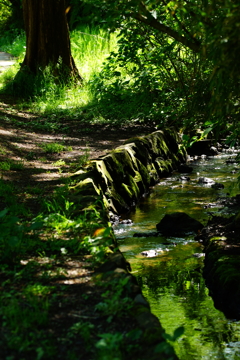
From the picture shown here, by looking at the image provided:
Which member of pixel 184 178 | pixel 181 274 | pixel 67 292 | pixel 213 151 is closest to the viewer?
pixel 67 292

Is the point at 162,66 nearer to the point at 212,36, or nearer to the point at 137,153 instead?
the point at 137,153

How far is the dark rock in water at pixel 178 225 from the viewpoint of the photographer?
270 inches

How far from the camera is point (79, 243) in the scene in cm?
463

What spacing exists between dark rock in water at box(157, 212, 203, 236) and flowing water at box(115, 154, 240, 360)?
5.0 inches

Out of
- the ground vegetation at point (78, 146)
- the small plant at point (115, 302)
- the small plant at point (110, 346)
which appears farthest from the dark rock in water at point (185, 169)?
the small plant at point (110, 346)

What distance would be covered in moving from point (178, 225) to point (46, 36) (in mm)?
8449

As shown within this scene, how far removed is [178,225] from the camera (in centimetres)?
694

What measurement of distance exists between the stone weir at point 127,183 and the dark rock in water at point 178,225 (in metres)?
0.75

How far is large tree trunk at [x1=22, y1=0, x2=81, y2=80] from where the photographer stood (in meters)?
13.7

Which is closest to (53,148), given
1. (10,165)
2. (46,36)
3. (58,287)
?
(10,165)

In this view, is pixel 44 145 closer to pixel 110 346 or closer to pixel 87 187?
pixel 87 187

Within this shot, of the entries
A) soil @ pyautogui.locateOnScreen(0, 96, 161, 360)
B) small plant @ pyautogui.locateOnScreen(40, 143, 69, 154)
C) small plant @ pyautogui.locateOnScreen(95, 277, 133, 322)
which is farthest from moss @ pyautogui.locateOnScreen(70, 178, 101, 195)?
small plant @ pyautogui.locateOnScreen(95, 277, 133, 322)

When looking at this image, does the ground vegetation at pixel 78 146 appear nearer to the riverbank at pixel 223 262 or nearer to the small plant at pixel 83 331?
the small plant at pixel 83 331

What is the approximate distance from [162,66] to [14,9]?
16487 millimetres
